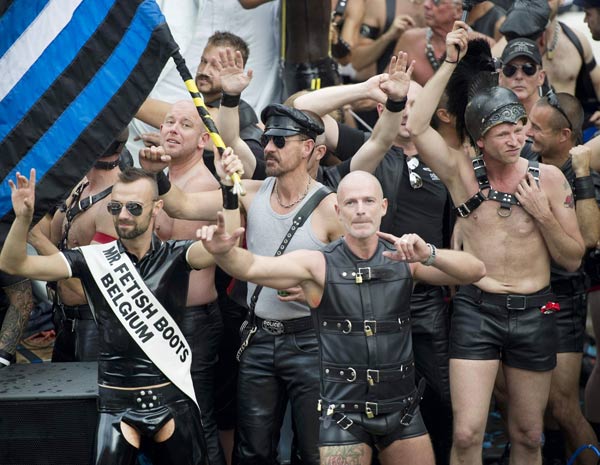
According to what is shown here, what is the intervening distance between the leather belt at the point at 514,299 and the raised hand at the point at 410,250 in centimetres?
119

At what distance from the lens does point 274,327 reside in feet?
24.7

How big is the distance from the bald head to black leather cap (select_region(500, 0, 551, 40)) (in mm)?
2964

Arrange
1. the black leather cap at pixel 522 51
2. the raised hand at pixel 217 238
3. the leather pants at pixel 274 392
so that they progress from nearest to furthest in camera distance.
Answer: the raised hand at pixel 217 238 → the leather pants at pixel 274 392 → the black leather cap at pixel 522 51

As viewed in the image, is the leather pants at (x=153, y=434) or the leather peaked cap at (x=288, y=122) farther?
the leather peaked cap at (x=288, y=122)

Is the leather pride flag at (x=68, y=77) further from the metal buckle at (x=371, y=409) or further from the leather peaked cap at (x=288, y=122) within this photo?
the metal buckle at (x=371, y=409)

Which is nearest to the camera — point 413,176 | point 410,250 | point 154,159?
point 410,250

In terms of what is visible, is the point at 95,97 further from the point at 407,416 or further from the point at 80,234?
the point at 407,416

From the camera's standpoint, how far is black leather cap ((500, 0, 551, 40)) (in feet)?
30.5

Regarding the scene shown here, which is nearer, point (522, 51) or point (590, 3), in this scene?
point (522, 51)

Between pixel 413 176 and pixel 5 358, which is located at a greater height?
pixel 413 176

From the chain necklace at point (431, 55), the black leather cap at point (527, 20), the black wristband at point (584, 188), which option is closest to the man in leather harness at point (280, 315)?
the black wristband at point (584, 188)

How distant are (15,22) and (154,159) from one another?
1192 mm

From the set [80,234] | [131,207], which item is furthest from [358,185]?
[80,234]

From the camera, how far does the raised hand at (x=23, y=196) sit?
6.79 m
